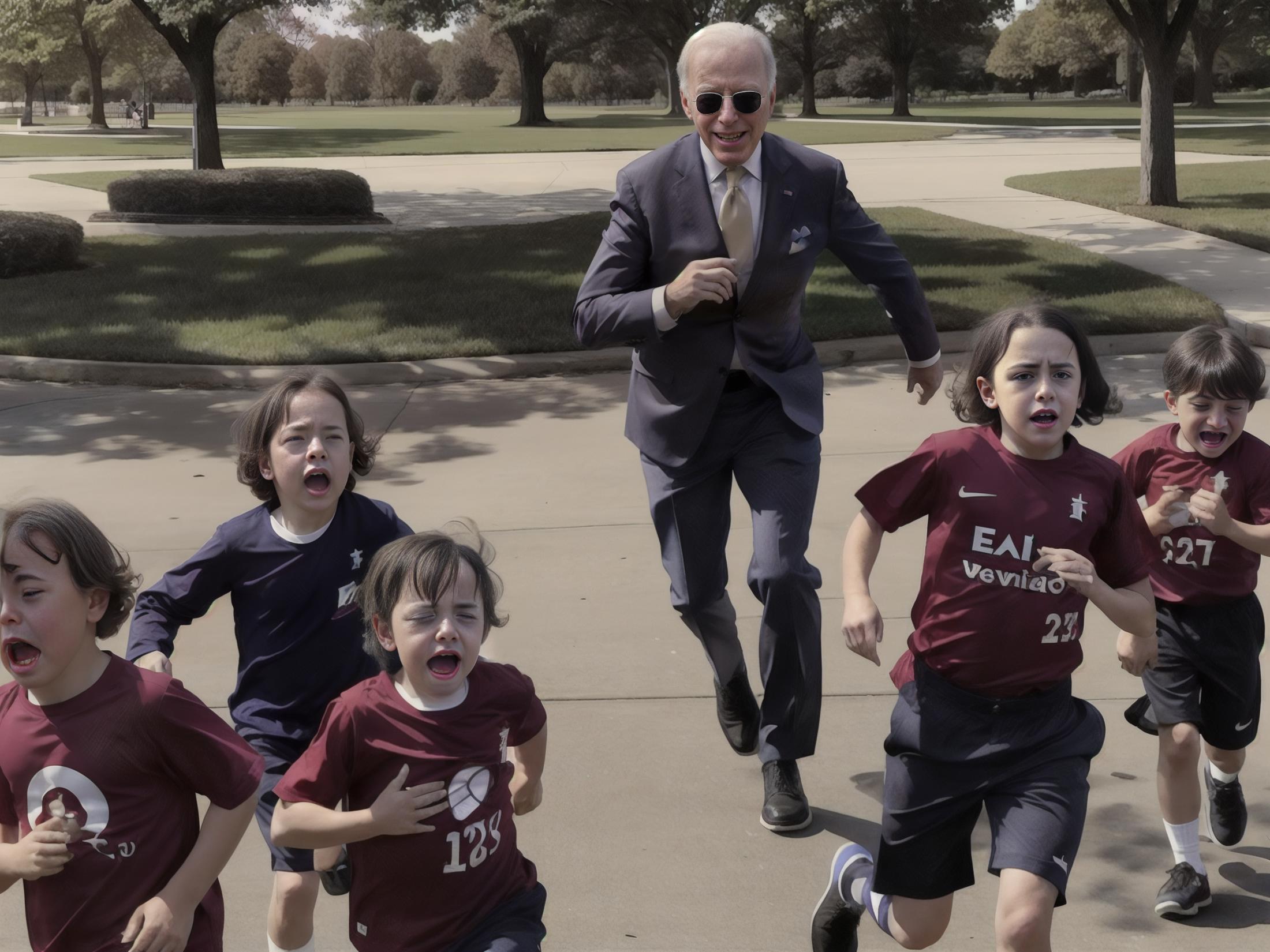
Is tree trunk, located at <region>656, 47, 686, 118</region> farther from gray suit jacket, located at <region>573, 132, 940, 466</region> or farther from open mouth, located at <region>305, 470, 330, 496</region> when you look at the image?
open mouth, located at <region>305, 470, 330, 496</region>

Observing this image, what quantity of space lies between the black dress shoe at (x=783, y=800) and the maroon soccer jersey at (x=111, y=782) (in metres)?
1.99

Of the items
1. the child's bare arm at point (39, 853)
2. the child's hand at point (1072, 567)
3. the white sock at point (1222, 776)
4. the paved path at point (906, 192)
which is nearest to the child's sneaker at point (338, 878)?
the child's bare arm at point (39, 853)

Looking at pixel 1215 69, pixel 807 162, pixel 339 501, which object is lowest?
pixel 339 501

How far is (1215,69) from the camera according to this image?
8506 centimetres

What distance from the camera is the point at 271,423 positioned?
11.1 feet

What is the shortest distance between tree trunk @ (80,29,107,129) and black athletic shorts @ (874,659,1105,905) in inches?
2410

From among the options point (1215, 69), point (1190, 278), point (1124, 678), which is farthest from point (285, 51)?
point (1124, 678)

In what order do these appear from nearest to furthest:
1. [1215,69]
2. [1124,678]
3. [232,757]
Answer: [232,757]
[1124,678]
[1215,69]

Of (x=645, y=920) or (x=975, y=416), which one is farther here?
(x=645, y=920)

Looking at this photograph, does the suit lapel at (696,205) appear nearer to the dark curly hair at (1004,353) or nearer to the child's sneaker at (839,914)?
the dark curly hair at (1004,353)

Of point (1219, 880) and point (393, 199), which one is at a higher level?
point (393, 199)

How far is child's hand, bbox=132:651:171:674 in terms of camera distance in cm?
304

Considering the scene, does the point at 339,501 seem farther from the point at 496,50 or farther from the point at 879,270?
the point at 496,50

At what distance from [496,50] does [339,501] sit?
109 meters
